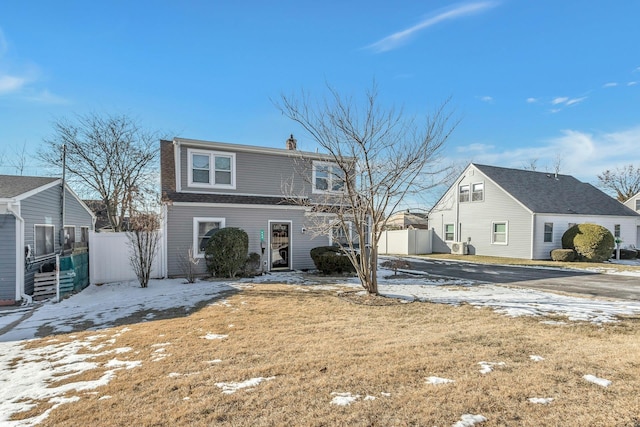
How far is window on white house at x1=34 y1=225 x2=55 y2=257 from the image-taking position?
1053 centimetres

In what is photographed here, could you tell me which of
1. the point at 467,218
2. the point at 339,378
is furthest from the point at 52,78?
the point at 467,218

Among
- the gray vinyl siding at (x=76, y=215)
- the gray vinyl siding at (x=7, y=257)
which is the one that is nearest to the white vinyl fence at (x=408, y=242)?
the gray vinyl siding at (x=76, y=215)

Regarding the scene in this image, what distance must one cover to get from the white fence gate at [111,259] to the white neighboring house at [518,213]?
16.4 meters

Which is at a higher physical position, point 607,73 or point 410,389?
point 607,73

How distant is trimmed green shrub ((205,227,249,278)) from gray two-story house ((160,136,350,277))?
2.95 ft

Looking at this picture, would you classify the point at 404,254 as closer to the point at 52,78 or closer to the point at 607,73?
the point at 607,73

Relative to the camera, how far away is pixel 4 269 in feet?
29.3

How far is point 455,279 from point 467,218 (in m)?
13.6

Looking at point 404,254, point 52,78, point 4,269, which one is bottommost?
point 404,254

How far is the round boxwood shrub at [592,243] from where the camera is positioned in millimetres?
19092

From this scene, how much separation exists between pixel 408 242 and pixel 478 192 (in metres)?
6.20

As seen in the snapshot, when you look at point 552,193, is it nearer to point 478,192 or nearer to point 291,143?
point 478,192

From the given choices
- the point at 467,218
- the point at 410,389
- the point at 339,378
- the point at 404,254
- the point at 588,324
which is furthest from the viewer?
the point at 404,254

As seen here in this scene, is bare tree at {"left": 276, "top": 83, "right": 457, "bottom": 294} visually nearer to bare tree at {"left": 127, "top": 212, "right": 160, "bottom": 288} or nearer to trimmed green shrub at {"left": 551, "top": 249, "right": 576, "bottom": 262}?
bare tree at {"left": 127, "top": 212, "right": 160, "bottom": 288}
